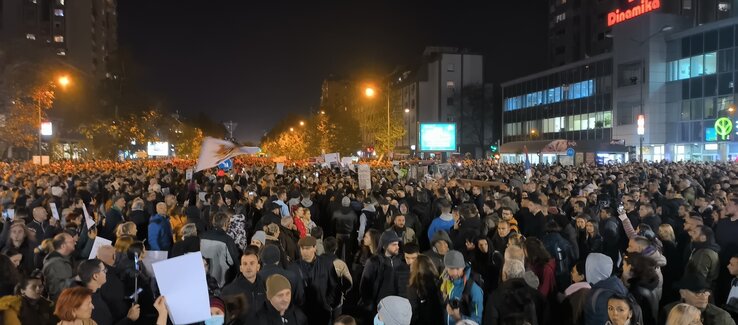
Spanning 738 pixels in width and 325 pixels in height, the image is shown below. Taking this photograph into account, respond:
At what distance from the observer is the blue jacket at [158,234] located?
928cm

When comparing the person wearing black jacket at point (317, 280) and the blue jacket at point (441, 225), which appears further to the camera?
the blue jacket at point (441, 225)

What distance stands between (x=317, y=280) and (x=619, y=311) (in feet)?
11.0

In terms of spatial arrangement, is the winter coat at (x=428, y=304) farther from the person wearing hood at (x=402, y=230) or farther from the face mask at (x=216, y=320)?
the person wearing hood at (x=402, y=230)

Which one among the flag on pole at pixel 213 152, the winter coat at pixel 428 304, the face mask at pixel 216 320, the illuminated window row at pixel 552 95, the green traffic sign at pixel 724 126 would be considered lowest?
the winter coat at pixel 428 304

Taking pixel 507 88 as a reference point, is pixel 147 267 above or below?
below

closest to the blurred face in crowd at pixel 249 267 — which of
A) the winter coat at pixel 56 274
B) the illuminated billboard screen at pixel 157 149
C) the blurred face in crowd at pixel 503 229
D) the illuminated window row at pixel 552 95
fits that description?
the winter coat at pixel 56 274

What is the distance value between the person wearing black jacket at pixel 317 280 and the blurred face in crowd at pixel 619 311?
126 inches

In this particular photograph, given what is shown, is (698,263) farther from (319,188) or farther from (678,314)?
(319,188)

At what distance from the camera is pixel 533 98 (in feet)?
234

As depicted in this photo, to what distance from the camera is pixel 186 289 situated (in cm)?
423

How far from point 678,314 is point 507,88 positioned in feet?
250

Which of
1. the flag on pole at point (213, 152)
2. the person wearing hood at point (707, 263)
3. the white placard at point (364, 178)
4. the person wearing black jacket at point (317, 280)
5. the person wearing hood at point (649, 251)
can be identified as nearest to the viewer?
the person wearing hood at point (649, 251)

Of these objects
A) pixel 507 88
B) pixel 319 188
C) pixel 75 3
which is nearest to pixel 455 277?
pixel 319 188

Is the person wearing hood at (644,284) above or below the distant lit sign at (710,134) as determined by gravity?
below
